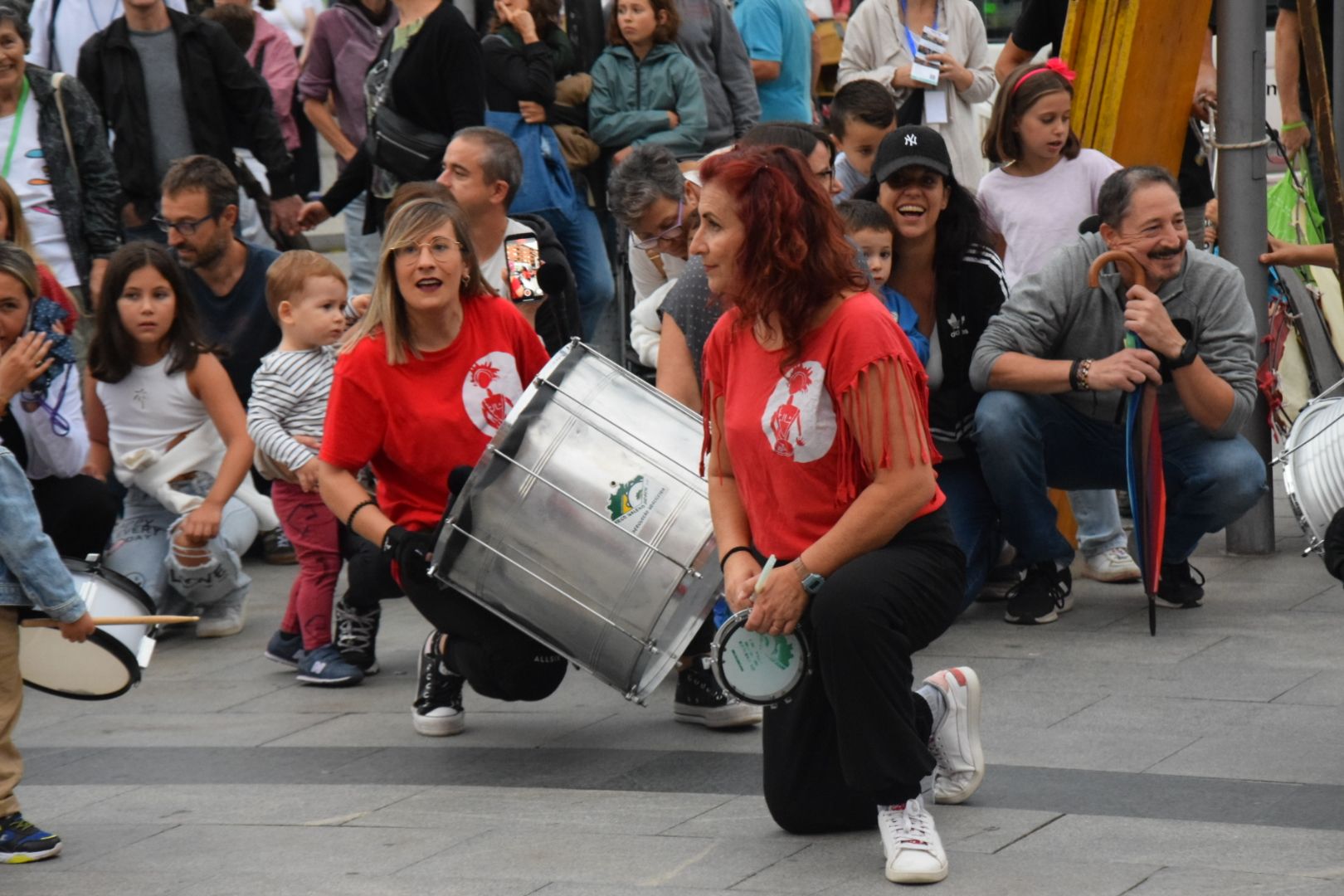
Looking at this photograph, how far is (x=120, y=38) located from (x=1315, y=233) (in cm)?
477

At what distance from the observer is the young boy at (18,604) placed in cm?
413

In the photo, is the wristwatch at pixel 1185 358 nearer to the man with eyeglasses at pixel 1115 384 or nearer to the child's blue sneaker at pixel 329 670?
the man with eyeglasses at pixel 1115 384

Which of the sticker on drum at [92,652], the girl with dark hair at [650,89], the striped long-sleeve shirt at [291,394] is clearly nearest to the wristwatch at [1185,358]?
the striped long-sleeve shirt at [291,394]

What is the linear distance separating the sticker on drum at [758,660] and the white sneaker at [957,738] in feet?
1.50

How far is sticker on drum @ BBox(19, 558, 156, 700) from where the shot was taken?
170 inches

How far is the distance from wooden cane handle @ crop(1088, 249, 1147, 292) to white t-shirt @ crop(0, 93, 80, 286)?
13.0 feet

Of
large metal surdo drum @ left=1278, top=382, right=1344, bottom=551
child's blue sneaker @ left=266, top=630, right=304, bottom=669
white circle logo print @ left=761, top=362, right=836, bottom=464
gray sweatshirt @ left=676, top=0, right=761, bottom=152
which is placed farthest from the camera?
gray sweatshirt @ left=676, top=0, right=761, bottom=152

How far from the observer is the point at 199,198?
7.15 meters

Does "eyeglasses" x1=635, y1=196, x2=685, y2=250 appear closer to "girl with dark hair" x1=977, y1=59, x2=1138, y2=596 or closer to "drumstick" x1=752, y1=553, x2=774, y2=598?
"girl with dark hair" x1=977, y1=59, x2=1138, y2=596

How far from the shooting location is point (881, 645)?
12.6ft

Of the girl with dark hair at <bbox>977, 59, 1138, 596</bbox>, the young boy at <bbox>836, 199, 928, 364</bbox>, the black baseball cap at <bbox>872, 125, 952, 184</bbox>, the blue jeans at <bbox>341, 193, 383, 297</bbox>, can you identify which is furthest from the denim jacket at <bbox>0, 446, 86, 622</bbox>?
the blue jeans at <bbox>341, 193, 383, 297</bbox>

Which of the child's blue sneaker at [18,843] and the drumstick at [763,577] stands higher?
the drumstick at [763,577]

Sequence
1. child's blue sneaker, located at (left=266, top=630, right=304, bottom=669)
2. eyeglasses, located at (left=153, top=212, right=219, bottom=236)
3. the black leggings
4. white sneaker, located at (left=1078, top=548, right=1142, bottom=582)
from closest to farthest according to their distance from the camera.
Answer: the black leggings < child's blue sneaker, located at (left=266, top=630, right=304, bottom=669) < white sneaker, located at (left=1078, top=548, right=1142, bottom=582) < eyeglasses, located at (left=153, top=212, right=219, bottom=236)

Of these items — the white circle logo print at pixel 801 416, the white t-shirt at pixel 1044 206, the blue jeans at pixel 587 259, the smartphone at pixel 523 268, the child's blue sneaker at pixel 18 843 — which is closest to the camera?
the white circle logo print at pixel 801 416
